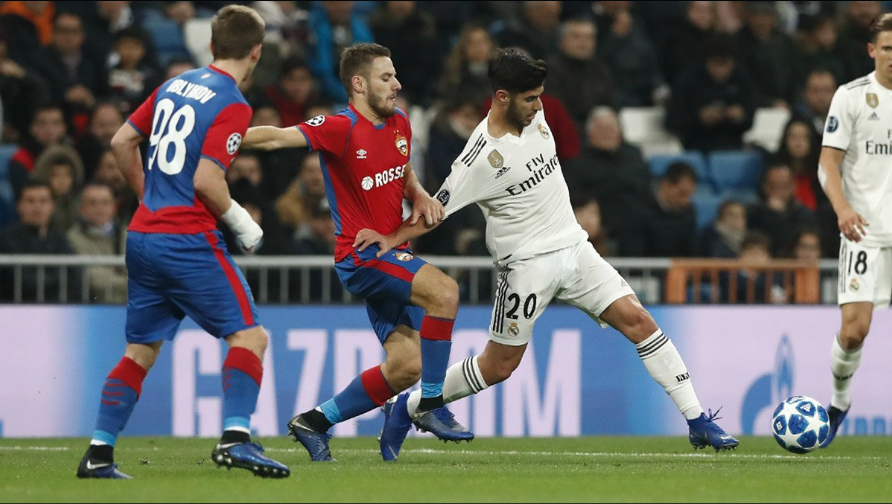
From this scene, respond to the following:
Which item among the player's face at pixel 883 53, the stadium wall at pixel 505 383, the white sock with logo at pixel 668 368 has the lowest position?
the stadium wall at pixel 505 383

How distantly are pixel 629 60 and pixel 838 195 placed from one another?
7.09 meters

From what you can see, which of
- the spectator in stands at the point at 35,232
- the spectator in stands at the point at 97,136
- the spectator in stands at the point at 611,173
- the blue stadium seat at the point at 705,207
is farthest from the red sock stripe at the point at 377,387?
the blue stadium seat at the point at 705,207

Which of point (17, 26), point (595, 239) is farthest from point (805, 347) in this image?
point (17, 26)

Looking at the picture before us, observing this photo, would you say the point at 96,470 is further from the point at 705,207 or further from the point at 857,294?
the point at 705,207

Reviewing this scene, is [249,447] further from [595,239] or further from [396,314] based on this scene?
[595,239]

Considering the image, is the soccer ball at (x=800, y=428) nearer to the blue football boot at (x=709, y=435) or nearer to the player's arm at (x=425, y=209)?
the blue football boot at (x=709, y=435)

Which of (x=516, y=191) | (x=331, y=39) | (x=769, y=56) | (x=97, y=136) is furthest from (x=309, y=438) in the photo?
(x=769, y=56)

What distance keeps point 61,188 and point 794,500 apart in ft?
25.9

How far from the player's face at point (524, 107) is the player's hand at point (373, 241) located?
1017 millimetres

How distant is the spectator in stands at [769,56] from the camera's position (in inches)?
641

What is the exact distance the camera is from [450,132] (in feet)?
45.0

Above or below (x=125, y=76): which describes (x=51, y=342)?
below

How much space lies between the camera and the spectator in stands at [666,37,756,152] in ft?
50.1

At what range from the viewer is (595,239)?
12617mm
